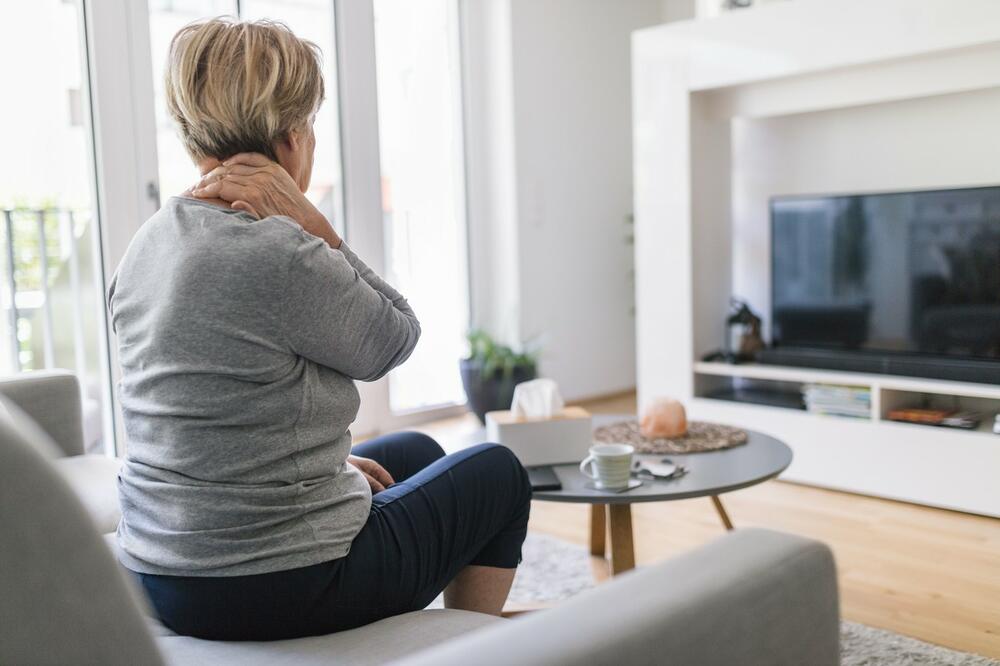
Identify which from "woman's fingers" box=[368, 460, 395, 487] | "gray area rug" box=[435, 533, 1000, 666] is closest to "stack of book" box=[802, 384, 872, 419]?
"gray area rug" box=[435, 533, 1000, 666]

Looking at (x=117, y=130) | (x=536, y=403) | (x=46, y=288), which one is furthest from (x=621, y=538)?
→ (x=46, y=288)

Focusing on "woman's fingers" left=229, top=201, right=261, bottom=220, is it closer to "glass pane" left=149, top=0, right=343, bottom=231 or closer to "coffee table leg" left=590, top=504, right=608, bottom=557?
"coffee table leg" left=590, top=504, right=608, bottom=557

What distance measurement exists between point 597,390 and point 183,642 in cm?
401

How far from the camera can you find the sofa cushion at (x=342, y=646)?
3.51 feet

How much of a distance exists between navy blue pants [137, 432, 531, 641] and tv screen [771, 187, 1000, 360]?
2.31 m

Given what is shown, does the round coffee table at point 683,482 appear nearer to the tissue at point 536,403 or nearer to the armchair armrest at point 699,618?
the tissue at point 536,403

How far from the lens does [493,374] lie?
4172mm

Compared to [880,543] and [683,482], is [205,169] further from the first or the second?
[880,543]

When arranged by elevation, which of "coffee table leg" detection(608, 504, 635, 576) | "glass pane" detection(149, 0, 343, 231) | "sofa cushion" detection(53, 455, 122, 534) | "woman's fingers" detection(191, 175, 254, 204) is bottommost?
"coffee table leg" detection(608, 504, 635, 576)

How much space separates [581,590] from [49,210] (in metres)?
2.30

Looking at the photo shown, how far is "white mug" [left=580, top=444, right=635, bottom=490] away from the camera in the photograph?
5.96ft

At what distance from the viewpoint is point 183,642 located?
44.4 inches

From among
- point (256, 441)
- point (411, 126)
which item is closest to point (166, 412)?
point (256, 441)

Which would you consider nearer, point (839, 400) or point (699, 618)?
point (699, 618)
